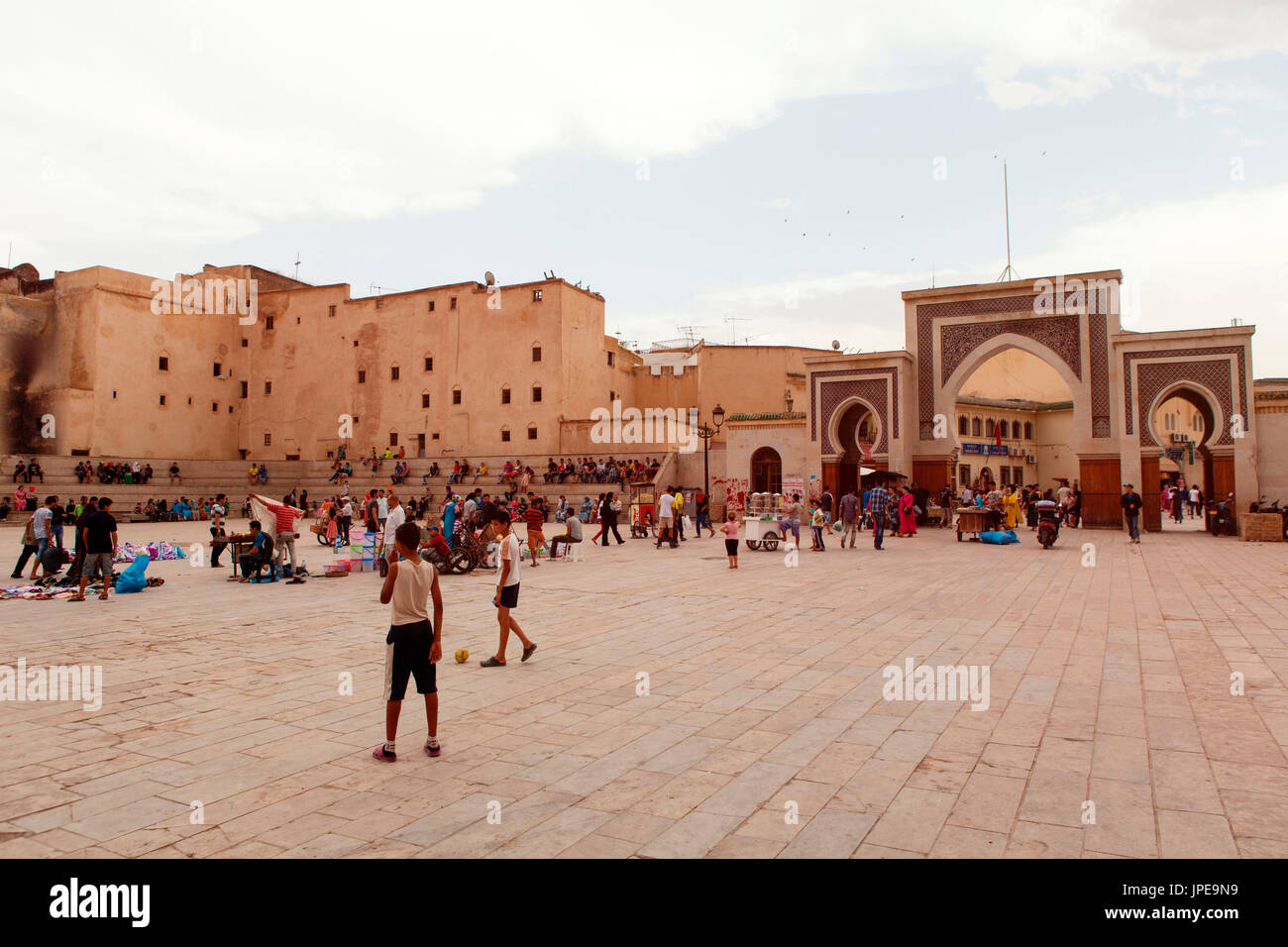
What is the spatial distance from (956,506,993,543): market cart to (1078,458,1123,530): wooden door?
21.2ft

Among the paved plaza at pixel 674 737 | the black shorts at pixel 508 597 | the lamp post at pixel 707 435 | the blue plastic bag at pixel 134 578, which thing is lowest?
the paved plaza at pixel 674 737

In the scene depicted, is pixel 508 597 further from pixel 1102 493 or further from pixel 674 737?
pixel 1102 493

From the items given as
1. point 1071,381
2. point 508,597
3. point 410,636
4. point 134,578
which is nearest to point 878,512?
point 1071,381

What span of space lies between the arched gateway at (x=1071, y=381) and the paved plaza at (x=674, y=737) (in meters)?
16.5

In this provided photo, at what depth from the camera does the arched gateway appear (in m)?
23.6

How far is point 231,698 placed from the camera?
603cm

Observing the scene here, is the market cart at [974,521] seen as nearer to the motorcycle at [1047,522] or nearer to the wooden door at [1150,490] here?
the motorcycle at [1047,522]

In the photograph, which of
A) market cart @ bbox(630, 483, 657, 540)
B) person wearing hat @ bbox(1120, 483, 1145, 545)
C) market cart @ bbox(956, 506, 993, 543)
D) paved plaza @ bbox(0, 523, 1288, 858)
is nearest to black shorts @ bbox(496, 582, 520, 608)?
paved plaza @ bbox(0, 523, 1288, 858)

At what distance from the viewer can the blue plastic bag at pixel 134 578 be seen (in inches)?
472

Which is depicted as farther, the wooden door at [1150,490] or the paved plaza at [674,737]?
the wooden door at [1150,490]

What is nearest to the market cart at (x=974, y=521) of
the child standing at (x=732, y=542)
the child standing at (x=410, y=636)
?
the child standing at (x=732, y=542)

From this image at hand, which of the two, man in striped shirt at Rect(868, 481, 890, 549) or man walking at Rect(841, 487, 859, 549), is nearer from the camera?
man in striped shirt at Rect(868, 481, 890, 549)

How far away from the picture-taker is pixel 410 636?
16.1ft

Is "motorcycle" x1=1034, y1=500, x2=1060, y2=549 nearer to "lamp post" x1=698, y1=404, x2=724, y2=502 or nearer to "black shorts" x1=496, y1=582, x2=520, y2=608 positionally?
"lamp post" x1=698, y1=404, x2=724, y2=502
